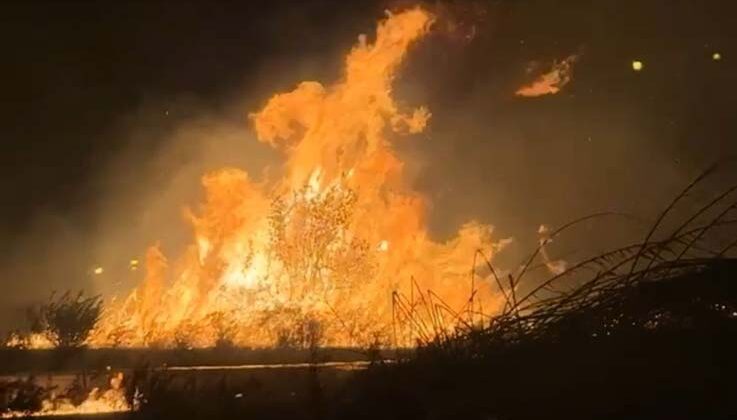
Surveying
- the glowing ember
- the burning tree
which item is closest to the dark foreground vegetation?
the glowing ember

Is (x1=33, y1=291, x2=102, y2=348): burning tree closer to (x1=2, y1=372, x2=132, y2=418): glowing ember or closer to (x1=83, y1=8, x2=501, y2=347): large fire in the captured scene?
(x1=83, y1=8, x2=501, y2=347): large fire

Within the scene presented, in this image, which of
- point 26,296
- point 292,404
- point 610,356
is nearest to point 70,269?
point 26,296

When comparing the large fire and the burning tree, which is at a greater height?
the large fire

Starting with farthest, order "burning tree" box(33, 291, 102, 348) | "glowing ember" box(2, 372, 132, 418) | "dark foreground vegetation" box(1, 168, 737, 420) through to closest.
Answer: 1. "burning tree" box(33, 291, 102, 348)
2. "glowing ember" box(2, 372, 132, 418)
3. "dark foreground vegetation" box(1, 168, 737, 420)

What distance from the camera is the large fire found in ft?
77.4

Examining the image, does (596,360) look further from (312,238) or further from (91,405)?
(312,238)

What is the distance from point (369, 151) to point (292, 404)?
23725 mm

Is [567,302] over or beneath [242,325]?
beneath

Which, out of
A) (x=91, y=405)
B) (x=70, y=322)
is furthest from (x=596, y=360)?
(x=70, y=322)

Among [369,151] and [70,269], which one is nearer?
[369,151]

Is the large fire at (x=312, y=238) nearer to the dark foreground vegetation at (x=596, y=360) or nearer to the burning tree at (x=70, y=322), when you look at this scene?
the burning tree at (x=70, y=322)

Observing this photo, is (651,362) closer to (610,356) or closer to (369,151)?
(610,356)

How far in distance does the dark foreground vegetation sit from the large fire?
16786mm

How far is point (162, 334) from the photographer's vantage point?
21.5m
